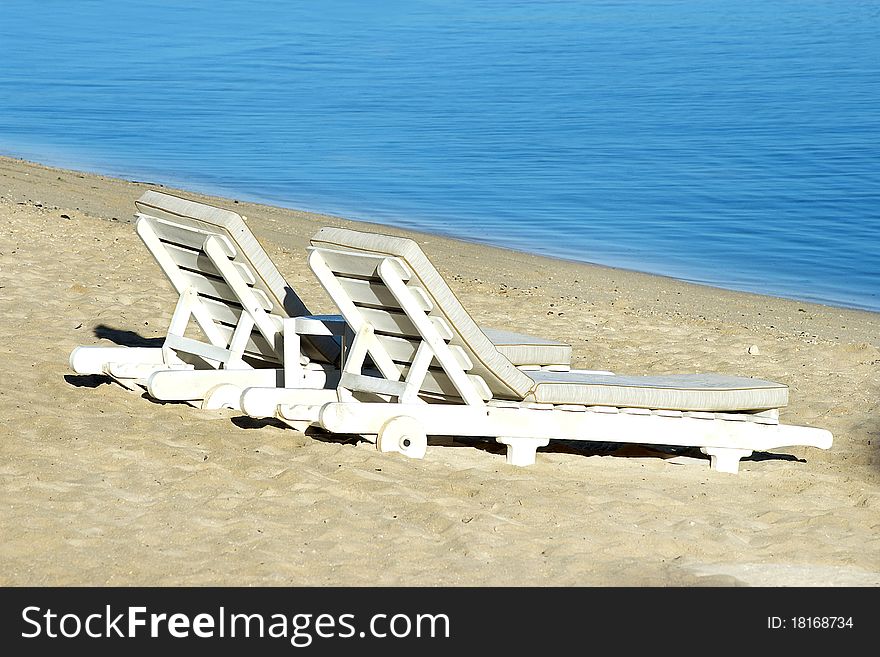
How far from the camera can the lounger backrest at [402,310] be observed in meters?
5.66

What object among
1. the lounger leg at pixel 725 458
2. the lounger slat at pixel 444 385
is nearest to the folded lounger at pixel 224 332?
the lounger slat at pixel 444 385

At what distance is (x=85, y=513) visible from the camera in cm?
493

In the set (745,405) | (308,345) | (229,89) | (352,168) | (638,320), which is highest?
(229,89)

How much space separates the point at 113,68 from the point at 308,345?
35.3m

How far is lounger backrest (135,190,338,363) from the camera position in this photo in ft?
20.7

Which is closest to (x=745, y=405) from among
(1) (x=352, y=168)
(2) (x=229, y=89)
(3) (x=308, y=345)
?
(3) (x=308, y=345)

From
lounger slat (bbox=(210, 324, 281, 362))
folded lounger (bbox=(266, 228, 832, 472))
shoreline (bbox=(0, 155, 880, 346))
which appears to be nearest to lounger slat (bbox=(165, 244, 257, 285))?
lounger slat (bbox=(210, 324, 281, 362))

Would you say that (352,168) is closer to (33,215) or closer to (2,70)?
(33,215)

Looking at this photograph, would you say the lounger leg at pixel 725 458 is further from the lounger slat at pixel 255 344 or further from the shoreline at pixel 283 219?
the shoreline at pixel 283 219

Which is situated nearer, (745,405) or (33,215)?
(745,405)

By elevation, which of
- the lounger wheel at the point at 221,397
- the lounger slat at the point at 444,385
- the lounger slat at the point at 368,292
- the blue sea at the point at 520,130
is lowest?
the lounger slat at the point at 444,385

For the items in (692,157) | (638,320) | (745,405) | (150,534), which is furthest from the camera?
(692,157)

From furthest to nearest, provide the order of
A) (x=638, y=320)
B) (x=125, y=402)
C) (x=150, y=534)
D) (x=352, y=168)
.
Result: (x=352, y=168)
(x=638, y=320)
(x=125, y=402)
(x=150, y=534)

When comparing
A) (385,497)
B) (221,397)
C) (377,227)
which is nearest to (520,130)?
(377,227)
